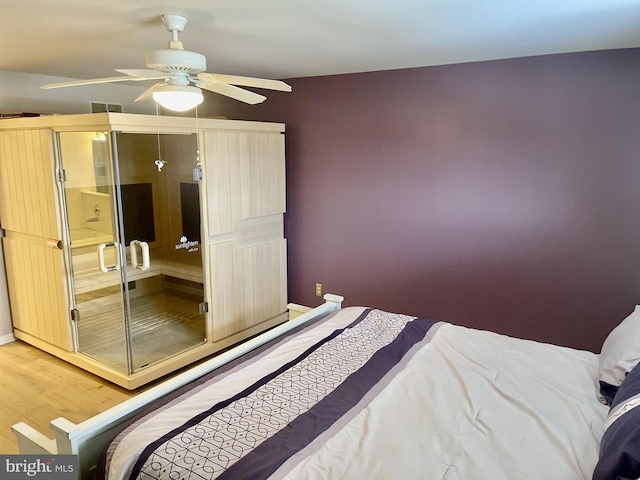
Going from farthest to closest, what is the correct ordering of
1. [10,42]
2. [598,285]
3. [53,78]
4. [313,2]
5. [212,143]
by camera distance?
1. [53,78]
2. [212,143]
3. [598,285]
4. [10,42]
5. [313,2]

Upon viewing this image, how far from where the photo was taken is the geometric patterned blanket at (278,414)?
4.78 ft

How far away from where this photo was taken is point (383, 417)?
1.71 meters

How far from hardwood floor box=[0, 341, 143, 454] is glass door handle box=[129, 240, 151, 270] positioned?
87 cm

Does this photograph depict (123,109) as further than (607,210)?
Yes

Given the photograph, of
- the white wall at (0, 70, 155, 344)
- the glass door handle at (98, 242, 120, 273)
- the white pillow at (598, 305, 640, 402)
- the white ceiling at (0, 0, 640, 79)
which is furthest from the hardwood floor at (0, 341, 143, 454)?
the white pillow at (598, 305, 640, 402)

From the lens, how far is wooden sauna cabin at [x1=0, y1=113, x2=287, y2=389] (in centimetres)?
315

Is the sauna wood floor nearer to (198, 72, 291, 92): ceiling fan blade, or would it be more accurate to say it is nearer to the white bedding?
the white bedding

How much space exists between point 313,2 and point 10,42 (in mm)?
1924

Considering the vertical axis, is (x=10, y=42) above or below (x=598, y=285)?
above

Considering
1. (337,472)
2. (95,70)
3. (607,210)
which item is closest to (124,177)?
(95,70)

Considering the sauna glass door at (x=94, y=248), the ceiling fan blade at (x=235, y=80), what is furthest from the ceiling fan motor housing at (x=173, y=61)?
the sauna glass door at (x=94, y=248)

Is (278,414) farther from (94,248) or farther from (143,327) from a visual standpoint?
(94,248)

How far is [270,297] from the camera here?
13.6 ft

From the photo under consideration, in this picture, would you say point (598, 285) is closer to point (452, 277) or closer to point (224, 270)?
point (452, 277)
